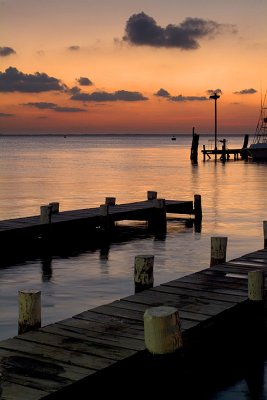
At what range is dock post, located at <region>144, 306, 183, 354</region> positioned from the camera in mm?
7119

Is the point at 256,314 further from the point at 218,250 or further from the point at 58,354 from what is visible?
the point at 58,354

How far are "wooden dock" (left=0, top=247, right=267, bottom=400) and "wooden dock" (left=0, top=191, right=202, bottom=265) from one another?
8.58m

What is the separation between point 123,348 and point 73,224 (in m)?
13.1

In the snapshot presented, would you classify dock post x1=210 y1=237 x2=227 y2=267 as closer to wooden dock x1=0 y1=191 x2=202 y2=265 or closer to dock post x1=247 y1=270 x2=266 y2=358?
dock post x1=247 y1=270 x2=266 y2=358

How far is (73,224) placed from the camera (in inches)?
813

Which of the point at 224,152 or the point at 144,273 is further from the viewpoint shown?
the point at 224,152

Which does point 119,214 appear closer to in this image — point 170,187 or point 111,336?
point 111,336

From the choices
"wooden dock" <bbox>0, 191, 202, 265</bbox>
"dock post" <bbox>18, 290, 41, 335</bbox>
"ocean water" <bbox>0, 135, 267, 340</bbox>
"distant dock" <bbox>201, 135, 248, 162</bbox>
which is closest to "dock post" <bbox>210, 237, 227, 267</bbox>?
"ocean water" <bbox>0, 135, 267, 340</bbox>

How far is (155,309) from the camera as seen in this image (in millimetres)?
7305

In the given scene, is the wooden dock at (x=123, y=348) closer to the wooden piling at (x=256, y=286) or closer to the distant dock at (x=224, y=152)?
the wooden piling at (x=256, y=286)

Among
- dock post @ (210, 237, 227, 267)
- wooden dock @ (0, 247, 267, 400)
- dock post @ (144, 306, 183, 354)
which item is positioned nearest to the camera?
wooden dock @ (0, 247, 267, 400)

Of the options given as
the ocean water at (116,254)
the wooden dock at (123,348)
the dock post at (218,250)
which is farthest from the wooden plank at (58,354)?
the dock post at (218,250)

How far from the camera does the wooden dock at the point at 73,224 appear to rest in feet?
61.4

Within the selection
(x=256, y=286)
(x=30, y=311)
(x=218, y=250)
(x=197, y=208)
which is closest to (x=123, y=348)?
(x=30, y=311)
